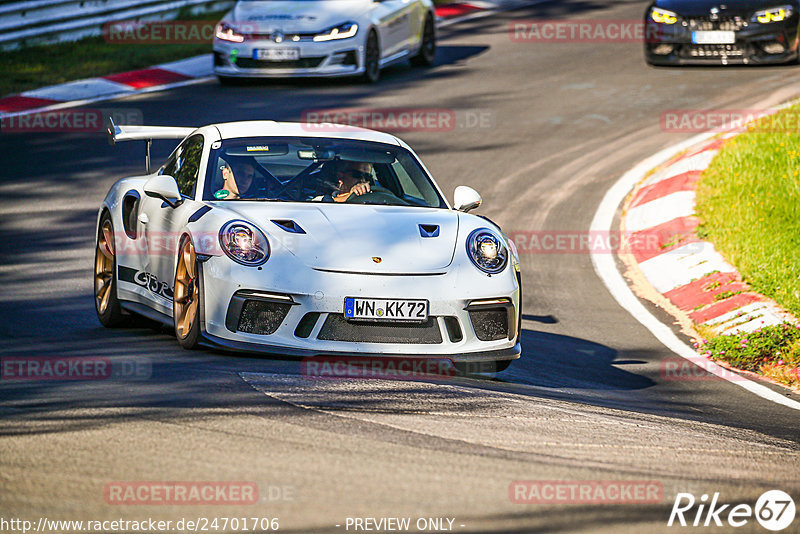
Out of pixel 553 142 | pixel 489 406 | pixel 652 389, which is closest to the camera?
pixel 489 406

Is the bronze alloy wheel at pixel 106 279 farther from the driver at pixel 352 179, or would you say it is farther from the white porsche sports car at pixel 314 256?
the driver at pixel 352 179

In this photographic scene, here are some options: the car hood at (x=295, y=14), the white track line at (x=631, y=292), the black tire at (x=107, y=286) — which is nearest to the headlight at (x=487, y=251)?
the white track line at (x=631, y=292)

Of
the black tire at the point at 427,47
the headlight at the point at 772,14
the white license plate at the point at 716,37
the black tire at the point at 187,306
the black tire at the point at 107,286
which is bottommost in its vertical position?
the black tire at the point at 427,47

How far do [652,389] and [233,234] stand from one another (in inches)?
109

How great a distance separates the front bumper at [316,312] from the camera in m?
6.68

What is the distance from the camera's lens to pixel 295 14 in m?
16.7

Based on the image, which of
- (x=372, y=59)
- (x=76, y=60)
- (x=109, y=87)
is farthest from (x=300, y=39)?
(x=76, y=60)

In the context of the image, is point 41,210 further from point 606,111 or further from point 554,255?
point 606,111

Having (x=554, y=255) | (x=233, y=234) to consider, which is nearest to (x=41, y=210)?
(x=554, y=255)

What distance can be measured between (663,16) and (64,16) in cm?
848

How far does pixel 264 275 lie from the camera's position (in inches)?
265

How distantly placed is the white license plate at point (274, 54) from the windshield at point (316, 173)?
842cm

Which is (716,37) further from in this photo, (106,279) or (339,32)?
(106,279)

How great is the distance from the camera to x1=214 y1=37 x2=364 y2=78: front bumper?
16328 mm
